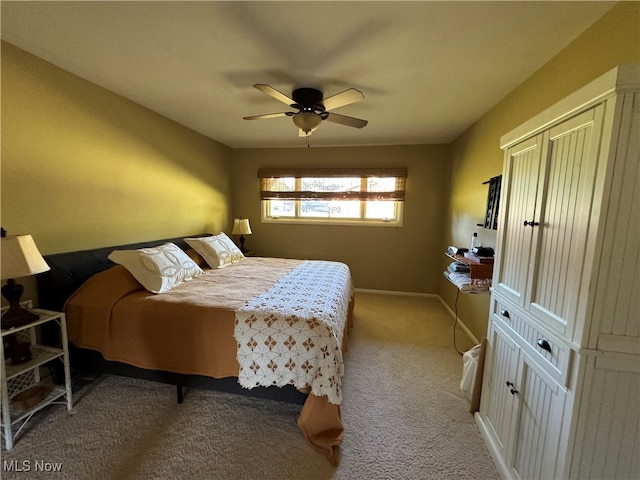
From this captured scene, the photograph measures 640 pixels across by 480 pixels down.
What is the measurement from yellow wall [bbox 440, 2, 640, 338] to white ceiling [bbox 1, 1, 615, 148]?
7cm

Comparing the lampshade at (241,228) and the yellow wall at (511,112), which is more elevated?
the yellow wall at (511,112)

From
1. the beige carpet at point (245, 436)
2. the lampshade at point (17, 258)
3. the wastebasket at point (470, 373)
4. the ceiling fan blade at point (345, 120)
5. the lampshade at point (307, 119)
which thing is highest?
the ceiling fan blade at point (345, 120)

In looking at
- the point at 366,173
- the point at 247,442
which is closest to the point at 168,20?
the point at 247,442

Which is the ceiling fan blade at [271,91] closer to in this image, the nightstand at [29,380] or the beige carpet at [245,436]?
the nightstand at [29,380]

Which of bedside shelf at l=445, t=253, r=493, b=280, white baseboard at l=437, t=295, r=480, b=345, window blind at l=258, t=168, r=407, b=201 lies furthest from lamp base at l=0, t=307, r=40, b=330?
white baseboard at l=437, t=295, r=480, b=345

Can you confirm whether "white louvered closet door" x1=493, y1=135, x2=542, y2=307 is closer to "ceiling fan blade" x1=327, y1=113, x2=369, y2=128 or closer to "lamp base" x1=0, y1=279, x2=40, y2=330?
"ceiling fan blade" x1=327, y1=113, x2=369, y2=128

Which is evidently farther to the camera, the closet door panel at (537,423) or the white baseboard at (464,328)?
the white baseboard at (464,328)

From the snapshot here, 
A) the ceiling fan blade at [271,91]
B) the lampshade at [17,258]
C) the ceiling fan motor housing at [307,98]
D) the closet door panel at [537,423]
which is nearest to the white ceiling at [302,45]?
the ceiling fan motor housing at [307,98]

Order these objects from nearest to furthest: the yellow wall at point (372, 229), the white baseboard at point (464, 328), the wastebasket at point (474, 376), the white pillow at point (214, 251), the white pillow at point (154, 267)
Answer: the wastebasket at point (474, 376) → the white pillow at point (154, 267) → the white baseboard at point (464, 328) → the white pillow at point (214, 251) → the yellow wall at point (372, 229)

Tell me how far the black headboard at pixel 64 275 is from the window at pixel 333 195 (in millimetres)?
2732

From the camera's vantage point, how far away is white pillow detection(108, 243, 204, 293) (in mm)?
2066

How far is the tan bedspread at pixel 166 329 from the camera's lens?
1579mm

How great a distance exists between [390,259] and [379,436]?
297cm

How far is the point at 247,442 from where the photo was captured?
5.15 feet
